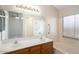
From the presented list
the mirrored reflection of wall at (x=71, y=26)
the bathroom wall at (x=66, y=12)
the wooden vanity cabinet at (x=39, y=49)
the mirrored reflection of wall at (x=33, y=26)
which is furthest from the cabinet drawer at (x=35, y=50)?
the mirrored reflection of wall at (x=71, y=26)

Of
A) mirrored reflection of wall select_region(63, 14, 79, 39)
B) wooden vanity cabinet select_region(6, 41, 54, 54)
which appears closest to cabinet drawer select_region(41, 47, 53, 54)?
wooden vanity cabinet select_region(6, 41, 54, 54)

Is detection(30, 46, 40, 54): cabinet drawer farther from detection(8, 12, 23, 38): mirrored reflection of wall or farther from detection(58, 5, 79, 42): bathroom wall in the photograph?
detection(58, 5, 79, 42): bathroom wall

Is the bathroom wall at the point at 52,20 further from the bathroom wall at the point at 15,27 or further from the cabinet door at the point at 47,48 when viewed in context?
the bathroom wall at the point at 15,27

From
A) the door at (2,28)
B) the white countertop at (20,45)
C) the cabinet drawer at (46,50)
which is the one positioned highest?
the door at (2,28)

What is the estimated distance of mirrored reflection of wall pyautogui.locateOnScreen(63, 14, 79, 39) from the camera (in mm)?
1476

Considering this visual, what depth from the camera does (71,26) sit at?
4.90 feet

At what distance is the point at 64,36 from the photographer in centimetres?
153

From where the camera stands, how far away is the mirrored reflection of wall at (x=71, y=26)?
4.84ft

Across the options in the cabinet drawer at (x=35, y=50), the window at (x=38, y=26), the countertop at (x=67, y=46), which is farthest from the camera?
the window at (x=38, y=26)

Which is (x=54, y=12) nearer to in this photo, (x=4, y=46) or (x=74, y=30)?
(x=74, y=30)

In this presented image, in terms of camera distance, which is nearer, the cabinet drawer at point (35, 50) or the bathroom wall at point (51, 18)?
the cabinet drawer at point (35, 50)

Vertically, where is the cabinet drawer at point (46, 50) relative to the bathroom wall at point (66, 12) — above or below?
below

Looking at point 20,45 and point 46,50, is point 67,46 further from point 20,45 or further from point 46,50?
point 20,45

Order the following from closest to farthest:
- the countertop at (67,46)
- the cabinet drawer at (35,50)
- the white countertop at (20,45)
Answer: the white countertop at (20,45)
the cabinet drawer at (35,50)
the countertop at (67,46)
